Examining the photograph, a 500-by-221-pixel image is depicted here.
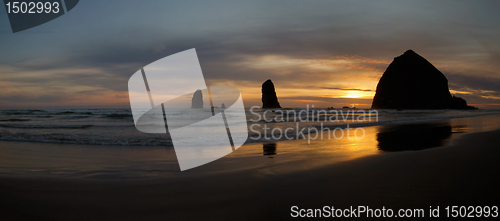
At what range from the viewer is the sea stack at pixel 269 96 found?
244ft

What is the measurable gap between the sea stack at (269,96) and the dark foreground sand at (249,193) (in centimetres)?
7062

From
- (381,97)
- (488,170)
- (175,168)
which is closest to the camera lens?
(488,170)

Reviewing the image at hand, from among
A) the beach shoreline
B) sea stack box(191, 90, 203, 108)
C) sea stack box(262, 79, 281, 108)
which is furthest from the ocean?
sea stack box(262, 79, 281, 108)

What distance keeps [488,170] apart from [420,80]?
244 feet

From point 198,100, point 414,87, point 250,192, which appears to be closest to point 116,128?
point 250,192

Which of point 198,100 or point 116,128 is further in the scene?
point 198,100

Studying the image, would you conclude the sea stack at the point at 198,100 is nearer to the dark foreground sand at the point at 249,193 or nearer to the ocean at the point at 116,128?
the ocean at the point at 116,128

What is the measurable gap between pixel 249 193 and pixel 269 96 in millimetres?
72621

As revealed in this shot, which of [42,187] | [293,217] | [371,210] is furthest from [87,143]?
[371,210]

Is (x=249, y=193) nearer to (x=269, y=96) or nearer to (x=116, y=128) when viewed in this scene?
(x=116, y=128)

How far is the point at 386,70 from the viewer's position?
72.6 metres

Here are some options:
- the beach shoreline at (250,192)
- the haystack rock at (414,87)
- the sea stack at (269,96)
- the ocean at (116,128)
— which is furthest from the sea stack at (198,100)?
the beach shoreline at (250,192)

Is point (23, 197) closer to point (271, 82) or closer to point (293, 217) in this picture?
point (293, 217)

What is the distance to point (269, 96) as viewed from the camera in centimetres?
7488
